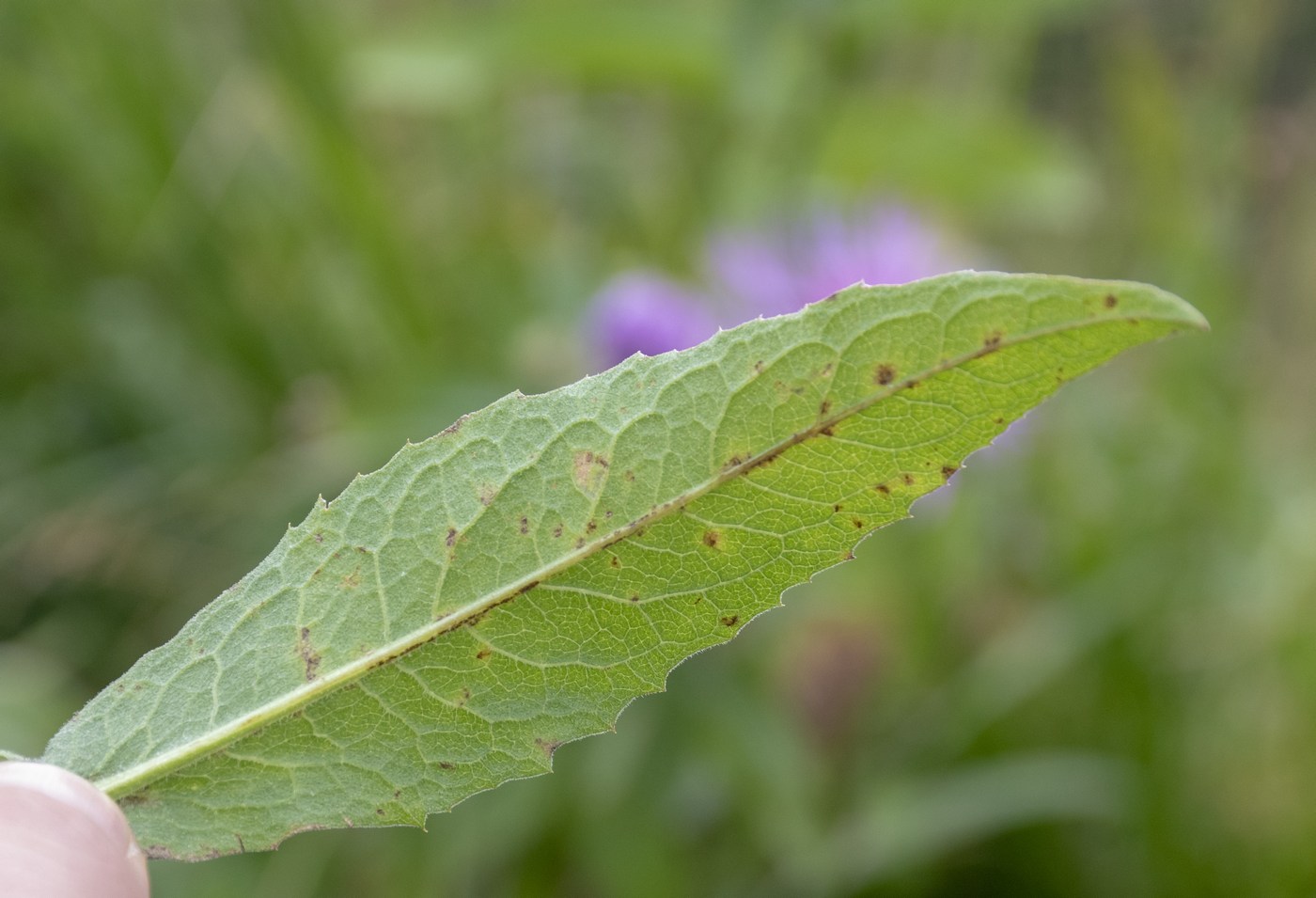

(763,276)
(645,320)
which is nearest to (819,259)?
(763,276)

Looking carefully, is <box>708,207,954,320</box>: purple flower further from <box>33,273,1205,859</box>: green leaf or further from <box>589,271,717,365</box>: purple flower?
<box>33,273,1205,859</box>: green leaf

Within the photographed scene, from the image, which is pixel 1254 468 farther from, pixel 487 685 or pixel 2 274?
pixel 2 274

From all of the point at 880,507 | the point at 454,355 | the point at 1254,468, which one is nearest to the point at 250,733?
the point at 880,507

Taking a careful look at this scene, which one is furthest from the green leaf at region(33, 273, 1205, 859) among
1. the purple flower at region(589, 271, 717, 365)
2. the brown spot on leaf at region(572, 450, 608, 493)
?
the purple flower at region(589, 271, 717, 365)

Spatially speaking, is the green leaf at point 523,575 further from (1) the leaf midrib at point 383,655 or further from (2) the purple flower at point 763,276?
(2) the purple flower at point 763,276

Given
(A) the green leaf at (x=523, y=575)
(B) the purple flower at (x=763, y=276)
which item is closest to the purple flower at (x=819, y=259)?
(B) the purple flower at (x=763, y=276)
